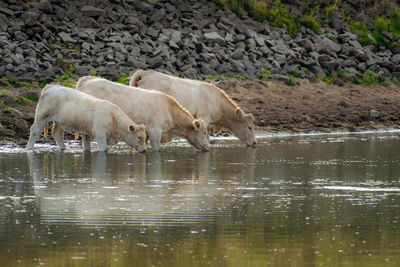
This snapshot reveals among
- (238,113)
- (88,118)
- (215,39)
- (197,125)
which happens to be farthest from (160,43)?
(88,118)

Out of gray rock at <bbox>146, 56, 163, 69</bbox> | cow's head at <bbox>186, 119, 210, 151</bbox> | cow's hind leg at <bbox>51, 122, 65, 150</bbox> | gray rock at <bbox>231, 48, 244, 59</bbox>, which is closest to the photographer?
cow's hind leg at <bbox>51, 122, 65, 150</bbox>

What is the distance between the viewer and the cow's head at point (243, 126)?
22453 mm

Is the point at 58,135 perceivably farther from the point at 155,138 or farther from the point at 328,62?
the point at 328,62

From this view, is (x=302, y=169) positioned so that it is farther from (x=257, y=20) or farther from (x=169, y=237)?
(x=257, y=20)

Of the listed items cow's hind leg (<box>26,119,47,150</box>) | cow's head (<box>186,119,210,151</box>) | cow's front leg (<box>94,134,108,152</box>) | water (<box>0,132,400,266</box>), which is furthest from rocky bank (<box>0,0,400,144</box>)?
water (<box>0,132,400,266</box>)

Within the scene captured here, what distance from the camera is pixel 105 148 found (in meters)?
19.4

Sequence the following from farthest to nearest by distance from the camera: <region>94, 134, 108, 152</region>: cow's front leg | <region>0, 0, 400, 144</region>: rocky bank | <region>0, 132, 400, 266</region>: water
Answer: <region>0, 0, 400, 144</region>: rocky bank → <region>94, 134, 108, 152</region>: cow's front leg → <region>0, 132, 400, 266</region>: water

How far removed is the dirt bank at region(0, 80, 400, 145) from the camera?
25.0 m

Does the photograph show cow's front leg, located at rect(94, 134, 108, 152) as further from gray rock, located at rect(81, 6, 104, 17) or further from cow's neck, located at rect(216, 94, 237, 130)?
gray rock, located at rect(81, 6, 104, 17)

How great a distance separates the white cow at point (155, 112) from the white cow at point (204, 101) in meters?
1.70

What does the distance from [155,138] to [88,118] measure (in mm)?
1632

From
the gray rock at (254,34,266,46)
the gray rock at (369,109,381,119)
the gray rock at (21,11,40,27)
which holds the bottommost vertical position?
the gray rock at (369,109,381,119)

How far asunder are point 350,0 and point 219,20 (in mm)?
8460

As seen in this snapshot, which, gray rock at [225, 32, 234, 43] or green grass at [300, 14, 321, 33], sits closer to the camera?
gray rock at [225, 32, 234, 43]
